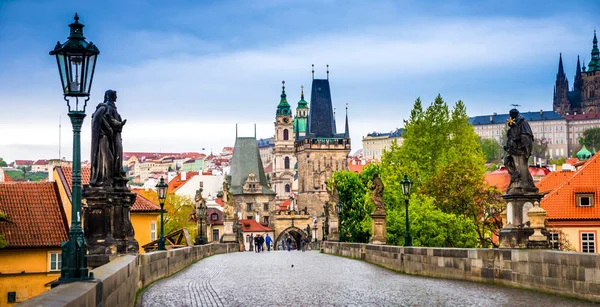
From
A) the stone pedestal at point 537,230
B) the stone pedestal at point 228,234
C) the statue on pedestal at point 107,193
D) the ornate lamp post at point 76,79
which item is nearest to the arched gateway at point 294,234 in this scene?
the stone pedestal at point 228,234

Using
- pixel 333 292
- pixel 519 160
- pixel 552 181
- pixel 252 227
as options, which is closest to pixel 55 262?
pixel 333 292

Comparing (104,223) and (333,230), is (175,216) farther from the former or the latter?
(104,223)

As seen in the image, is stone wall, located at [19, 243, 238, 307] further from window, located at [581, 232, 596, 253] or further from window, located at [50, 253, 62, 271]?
window, located at [581, 232, 596, 253]

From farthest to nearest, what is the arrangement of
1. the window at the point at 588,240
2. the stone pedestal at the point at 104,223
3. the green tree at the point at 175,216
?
1. the green tree at the point at 175,216
2. the window at the point at 588,240
3. the stone pedestal at the point at 104,223

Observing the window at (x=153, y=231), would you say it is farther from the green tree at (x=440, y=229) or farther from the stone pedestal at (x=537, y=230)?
the stone pedestal at (x=537, y=230)

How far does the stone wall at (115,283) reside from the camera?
311 inches

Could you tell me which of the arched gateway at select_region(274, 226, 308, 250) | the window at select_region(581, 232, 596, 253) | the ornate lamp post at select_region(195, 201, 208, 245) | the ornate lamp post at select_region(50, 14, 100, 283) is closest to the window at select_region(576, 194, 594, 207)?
the window at select_region(581, 232, 596, 253)

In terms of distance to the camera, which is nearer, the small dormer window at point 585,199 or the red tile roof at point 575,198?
the red tile roof at point 575,198

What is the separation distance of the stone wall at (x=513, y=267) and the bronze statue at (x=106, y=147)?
23.9ft

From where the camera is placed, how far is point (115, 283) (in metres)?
11.7

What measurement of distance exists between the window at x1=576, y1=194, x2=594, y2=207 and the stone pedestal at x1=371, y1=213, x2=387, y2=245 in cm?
2092

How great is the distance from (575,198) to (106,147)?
128 feet

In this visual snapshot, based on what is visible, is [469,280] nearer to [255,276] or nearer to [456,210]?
[255,276]

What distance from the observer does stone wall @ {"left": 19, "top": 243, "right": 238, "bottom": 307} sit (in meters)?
7.89
